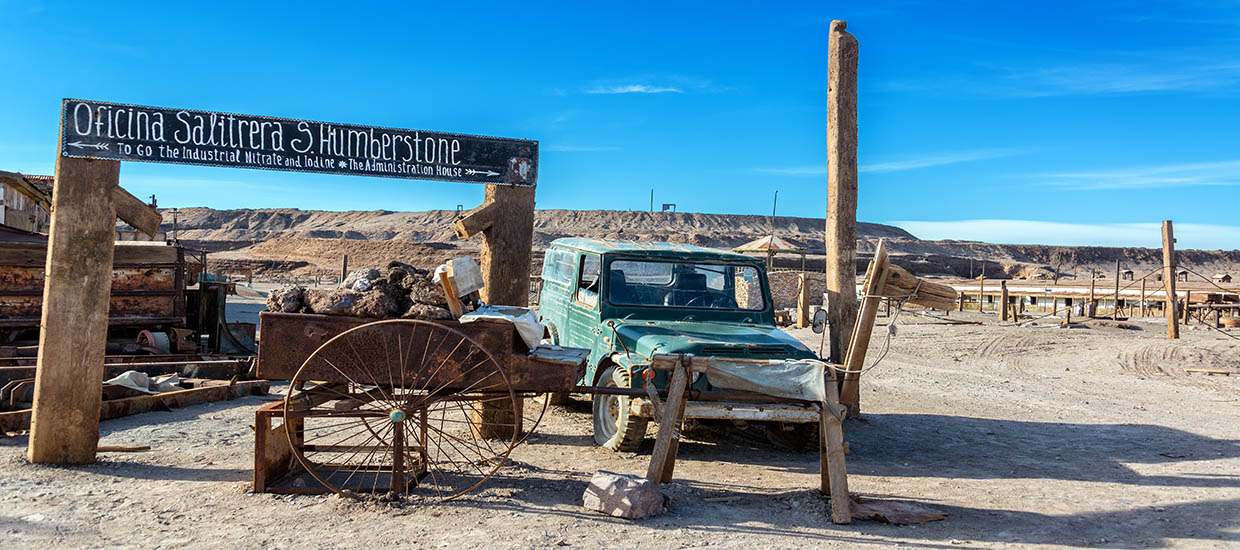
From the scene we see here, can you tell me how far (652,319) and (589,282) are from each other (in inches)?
32.3

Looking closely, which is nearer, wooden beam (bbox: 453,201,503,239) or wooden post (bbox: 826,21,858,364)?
wooden beam (bbox: 453,201,503,239)

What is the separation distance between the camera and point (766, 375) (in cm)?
572

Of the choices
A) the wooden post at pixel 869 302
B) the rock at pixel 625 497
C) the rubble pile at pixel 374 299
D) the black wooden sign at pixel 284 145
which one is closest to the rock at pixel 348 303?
the rubble pile at pixel 374 299

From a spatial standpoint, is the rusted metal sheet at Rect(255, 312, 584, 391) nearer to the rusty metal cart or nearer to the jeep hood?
the rusty metal cart

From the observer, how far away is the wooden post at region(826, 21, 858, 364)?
8.61 meters

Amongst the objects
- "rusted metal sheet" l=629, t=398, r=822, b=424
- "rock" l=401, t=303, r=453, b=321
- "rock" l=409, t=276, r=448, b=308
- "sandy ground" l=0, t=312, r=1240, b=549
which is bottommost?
"sandy ground" l=0, t=312, r=1240, b=549

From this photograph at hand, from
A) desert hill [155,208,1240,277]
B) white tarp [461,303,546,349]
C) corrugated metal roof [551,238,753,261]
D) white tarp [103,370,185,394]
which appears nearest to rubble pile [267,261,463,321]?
white tarp [461,303,546,349]

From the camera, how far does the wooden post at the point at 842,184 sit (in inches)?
339

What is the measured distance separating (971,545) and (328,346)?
13.4 ft

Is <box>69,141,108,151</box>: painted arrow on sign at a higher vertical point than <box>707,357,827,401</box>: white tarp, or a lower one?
higher

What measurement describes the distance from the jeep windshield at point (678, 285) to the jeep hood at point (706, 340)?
15.8 inches

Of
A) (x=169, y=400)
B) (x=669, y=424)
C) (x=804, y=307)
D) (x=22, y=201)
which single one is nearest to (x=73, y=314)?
(x=169, y=400)

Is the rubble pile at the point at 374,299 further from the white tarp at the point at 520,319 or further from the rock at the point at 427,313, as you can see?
the white tarp at the point at 520,319

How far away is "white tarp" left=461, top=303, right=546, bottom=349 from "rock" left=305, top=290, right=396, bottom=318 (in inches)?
21.6
